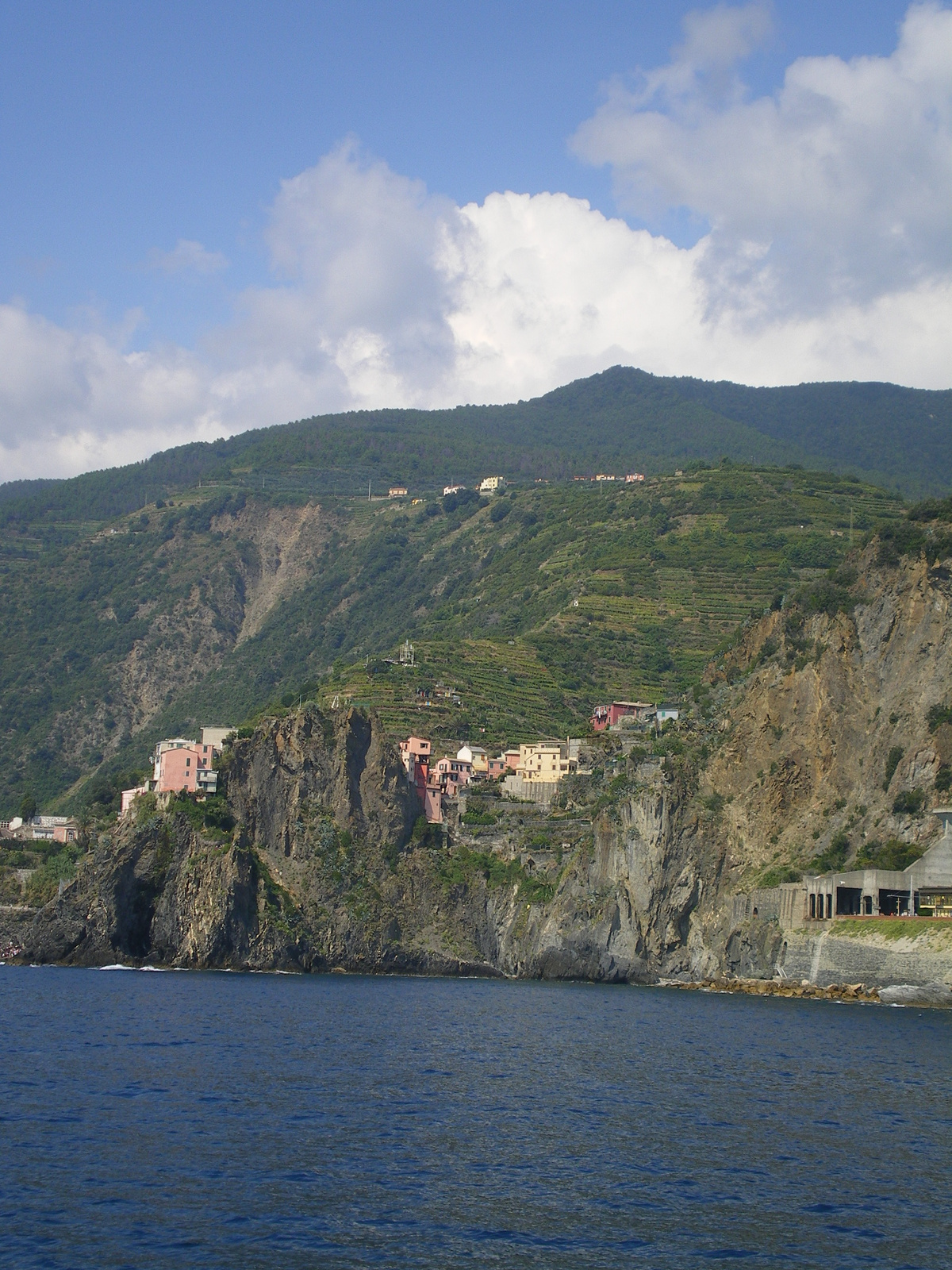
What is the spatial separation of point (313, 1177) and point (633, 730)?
95643mm

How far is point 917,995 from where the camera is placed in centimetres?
7731

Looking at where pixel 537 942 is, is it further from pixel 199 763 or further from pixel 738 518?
pixel 738 518

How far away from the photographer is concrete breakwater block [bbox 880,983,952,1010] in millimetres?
76000

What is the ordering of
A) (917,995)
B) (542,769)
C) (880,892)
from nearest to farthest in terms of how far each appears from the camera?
(917,995) → (880,892) → (542,769)

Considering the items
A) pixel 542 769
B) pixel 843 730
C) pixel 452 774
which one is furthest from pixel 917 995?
pixel 452 774

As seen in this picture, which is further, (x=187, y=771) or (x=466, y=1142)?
(x=187, y=771)

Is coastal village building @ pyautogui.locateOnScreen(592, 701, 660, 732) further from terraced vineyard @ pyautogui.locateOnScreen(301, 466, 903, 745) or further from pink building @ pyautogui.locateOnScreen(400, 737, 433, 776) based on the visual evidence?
pink building @ pyautogui.locateOnScreen(400, 737, 433, 776)

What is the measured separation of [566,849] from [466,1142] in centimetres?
7077

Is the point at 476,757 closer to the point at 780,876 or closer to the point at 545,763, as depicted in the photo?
the point at 545,763

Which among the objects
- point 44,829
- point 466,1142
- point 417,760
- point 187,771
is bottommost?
point 44,829

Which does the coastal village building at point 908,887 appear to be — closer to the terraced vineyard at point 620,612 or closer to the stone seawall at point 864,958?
the stone seawall at point 864,958

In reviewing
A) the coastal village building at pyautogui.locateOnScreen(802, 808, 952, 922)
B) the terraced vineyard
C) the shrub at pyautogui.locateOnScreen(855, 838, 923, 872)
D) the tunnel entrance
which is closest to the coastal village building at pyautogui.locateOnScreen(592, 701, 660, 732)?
the terraced vineyard

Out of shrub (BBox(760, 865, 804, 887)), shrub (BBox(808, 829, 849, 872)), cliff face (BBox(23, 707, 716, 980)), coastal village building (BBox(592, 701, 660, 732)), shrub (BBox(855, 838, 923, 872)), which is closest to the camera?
shrub (BBox(855, 838, 923, 872))

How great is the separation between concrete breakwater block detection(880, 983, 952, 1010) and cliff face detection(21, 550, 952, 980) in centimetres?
829
